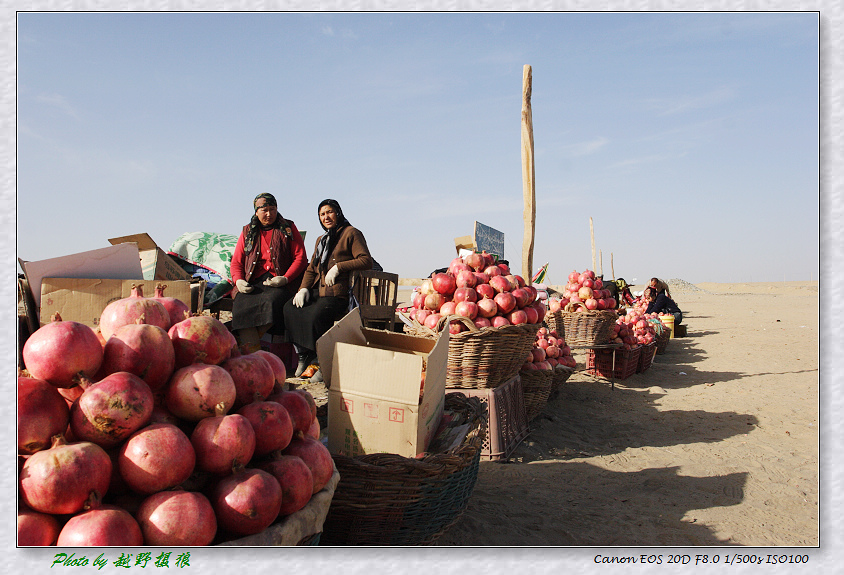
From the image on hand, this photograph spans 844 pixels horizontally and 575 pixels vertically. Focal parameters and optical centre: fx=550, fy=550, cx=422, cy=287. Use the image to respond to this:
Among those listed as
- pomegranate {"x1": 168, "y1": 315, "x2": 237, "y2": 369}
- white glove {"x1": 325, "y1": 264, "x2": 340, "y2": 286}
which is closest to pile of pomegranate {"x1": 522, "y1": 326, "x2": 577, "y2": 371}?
white glove {"x1": 325, "y1": 264, "x2": 340, "y2": 286}

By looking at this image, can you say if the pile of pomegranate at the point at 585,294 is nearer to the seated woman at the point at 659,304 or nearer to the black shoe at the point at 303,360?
the black shoe at the point at 303,360

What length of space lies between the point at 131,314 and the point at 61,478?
562mm

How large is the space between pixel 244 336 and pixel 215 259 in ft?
6.02

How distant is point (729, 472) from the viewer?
12.7ft

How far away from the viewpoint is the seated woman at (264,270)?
16.5 ft

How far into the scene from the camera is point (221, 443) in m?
1.56

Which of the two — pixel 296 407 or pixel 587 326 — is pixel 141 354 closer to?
pixel 296 407

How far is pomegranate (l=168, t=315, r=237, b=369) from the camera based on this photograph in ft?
5.71

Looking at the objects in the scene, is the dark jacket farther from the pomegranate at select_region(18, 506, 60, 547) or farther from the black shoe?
the pomegranate at select_region(18, 506, 60, 547)

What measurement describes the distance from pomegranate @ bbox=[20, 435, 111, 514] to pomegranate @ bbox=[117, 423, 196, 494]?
0.23ft

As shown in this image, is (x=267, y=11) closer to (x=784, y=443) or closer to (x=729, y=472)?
(x=729, y=472)

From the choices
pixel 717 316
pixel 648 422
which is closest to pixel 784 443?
pixel 648 422

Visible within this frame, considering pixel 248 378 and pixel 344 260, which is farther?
pixel 344 260

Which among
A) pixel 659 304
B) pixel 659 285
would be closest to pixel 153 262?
pixel 659 304
